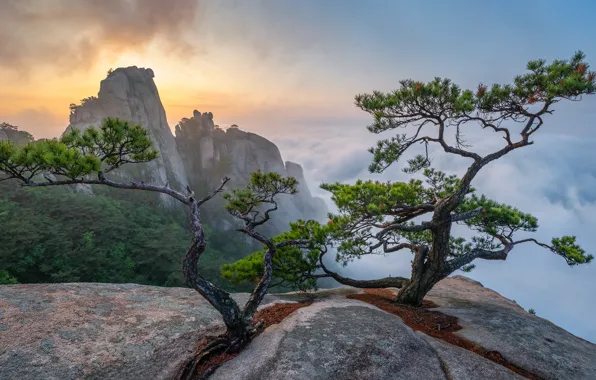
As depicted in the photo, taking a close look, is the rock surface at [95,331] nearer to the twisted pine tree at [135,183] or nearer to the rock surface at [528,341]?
the twisted pine tree at [135,183]

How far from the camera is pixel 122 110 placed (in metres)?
49.5

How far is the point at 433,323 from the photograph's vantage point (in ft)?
25.0

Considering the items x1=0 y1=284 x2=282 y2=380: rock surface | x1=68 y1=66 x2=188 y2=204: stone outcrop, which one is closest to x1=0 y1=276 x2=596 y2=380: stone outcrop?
x1=0 y1=284 x2=282 y2=380: rock surface

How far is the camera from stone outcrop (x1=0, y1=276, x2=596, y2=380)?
5410mm

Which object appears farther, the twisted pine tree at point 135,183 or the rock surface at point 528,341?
the rock surface at point 528,341

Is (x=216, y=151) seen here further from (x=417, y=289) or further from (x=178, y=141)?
(x=417, y=289)

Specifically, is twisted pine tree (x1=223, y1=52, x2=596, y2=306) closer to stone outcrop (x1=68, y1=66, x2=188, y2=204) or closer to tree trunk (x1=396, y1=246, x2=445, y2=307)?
tree trunk (x1=396, y1=246, x2=445, y2=307)

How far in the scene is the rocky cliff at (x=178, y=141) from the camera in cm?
4909

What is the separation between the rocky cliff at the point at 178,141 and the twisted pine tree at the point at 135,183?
41.4 meters

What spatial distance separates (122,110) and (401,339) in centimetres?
5349

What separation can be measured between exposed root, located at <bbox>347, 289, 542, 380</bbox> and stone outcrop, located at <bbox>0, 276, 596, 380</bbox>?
0.18 meters

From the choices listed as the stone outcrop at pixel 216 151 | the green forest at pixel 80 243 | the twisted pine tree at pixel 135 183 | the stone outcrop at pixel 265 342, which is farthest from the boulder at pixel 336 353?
the stone outcrop at pixel 216 151

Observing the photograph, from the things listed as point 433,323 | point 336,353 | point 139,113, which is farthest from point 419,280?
point 139,113

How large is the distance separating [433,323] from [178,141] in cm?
6205
